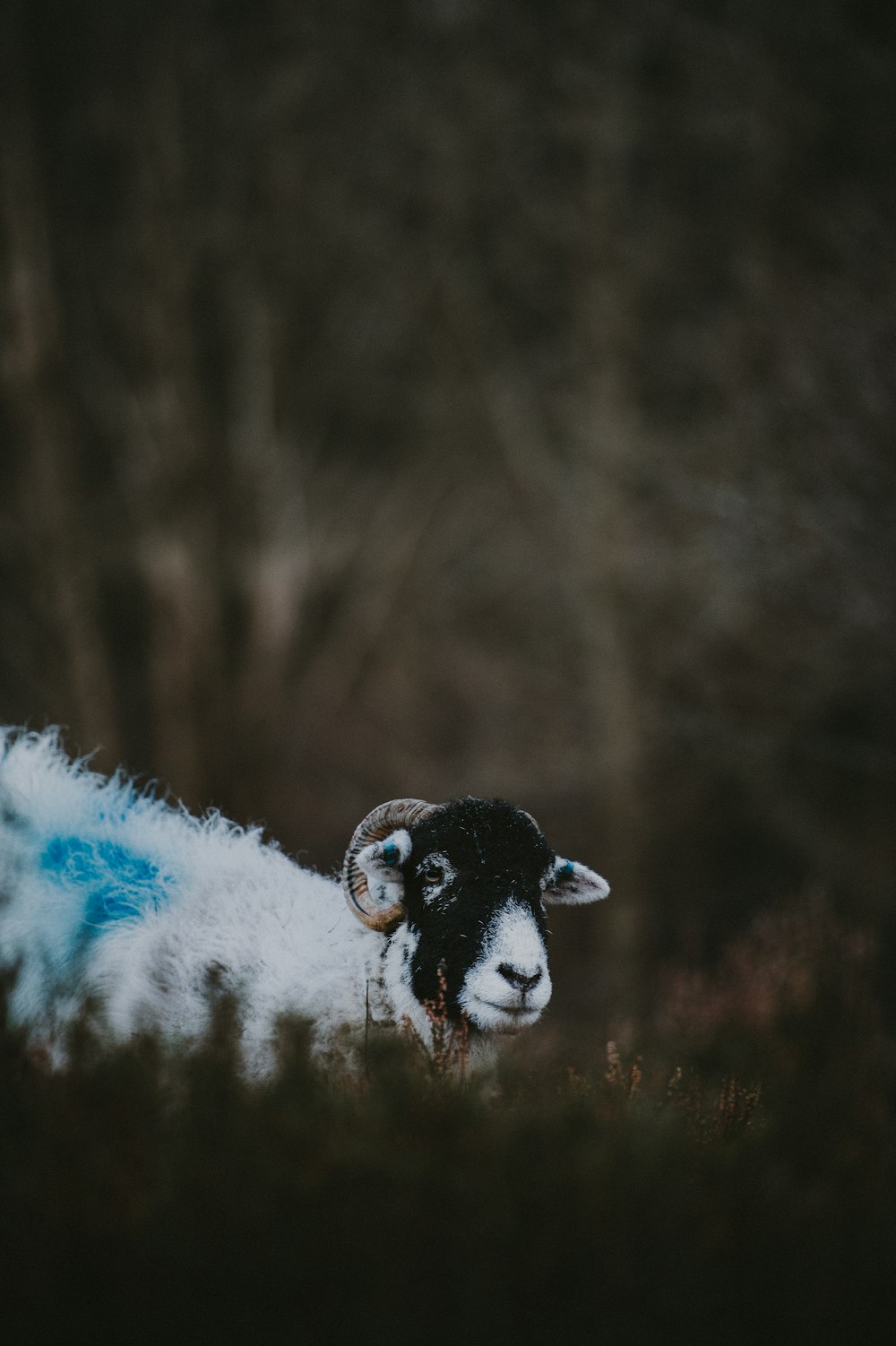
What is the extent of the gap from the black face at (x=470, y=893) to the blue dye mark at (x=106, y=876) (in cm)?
98

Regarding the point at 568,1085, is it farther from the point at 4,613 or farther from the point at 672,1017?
the point at 4,613

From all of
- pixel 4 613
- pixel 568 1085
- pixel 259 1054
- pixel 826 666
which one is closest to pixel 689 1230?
pixel 568 1085

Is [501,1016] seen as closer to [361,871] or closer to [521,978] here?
[521,978]

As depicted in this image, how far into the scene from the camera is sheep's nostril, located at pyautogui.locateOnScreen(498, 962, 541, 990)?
4.16m

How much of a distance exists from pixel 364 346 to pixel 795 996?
1533cm

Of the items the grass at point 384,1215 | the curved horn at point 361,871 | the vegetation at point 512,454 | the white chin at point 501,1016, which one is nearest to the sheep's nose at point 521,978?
the white chin at point 501,1016

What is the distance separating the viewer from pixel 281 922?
4.70m

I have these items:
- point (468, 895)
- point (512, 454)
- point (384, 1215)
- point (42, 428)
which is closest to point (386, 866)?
point (468, 895)

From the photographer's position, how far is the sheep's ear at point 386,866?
4.49 metres

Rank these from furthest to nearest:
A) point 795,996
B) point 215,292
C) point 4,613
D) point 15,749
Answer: point 215,292 → point 4,613 → point 795,996 → point 15,749

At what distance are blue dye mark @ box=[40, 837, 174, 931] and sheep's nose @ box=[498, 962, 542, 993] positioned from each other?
1.38 metres

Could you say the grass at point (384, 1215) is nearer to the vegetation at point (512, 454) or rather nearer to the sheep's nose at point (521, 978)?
the sheep's nose at point (521, 978)

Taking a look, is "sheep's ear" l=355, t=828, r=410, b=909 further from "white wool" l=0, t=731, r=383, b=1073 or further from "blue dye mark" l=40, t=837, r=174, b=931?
"blue dye mark" l=40, t=837, r=174, b=931

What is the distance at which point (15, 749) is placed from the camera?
5199mm
